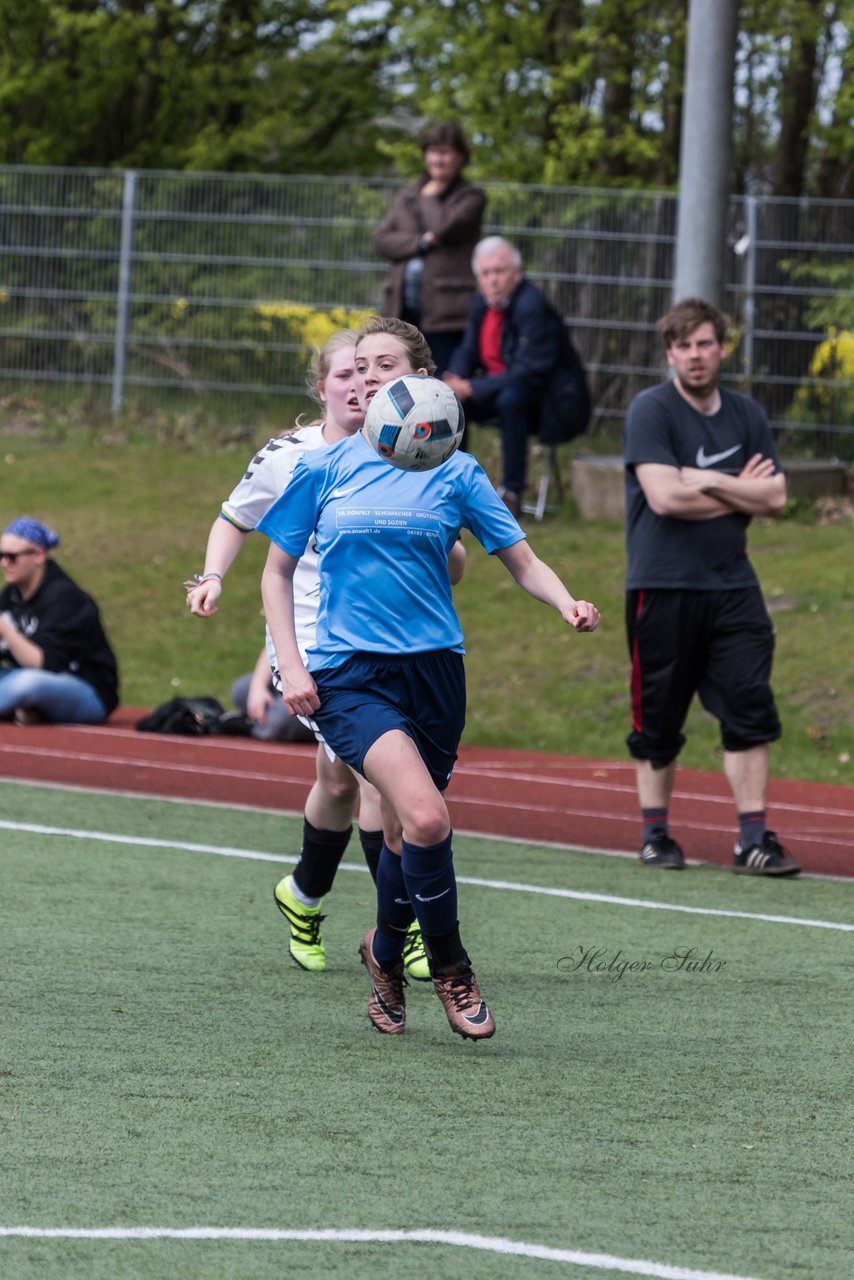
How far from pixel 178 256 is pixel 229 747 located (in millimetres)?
8000

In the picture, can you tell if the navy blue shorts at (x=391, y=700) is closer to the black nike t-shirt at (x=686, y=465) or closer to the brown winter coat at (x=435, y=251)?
the black nike t-shirt at (x=686, y=465)

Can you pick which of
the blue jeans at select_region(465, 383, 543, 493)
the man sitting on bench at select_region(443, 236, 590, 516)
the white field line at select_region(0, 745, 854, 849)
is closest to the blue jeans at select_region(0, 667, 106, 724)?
the white field line at select_region(0, 745, 854, 849)

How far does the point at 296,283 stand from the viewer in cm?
1772

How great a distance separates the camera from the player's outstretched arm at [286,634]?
5.21 meters

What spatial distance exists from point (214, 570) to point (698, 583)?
9.73 feet

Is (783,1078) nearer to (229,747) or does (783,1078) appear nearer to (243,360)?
(229,747)

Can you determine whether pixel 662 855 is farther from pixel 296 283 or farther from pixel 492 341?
pixel 296 283

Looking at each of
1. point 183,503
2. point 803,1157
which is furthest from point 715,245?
point 803,1157

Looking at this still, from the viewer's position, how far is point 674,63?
862 inches

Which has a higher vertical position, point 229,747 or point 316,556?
point 316,556

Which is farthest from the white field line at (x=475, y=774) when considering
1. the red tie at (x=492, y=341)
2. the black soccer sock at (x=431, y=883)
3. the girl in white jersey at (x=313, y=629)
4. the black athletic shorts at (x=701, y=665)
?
the black soccer sock at (x=431, y=883)

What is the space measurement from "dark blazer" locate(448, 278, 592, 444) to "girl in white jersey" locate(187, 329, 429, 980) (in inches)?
320

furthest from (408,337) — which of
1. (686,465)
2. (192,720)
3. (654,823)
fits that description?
(192,720)

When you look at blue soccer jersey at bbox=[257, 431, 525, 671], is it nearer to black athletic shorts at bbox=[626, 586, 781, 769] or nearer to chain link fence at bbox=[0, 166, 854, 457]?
black athletic shorts at bbox=[626, 586, 781, 769]
